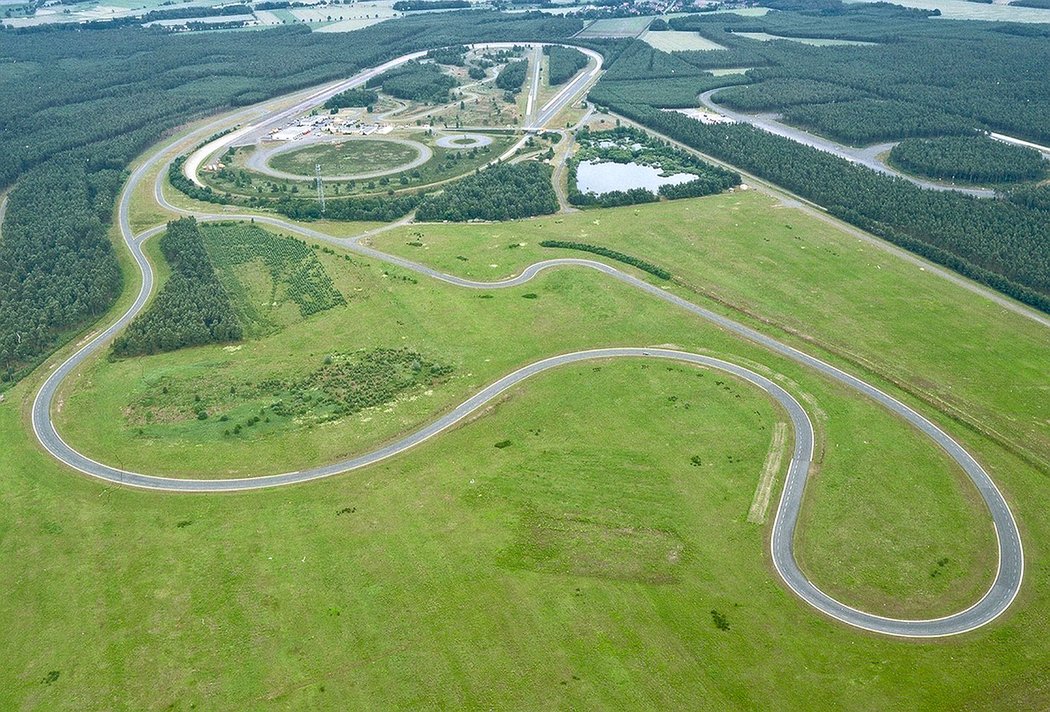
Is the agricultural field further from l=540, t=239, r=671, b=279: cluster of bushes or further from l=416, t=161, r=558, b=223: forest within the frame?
l=416, t=161, r=558, b=223: forest

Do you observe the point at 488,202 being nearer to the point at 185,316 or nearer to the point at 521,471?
the point at 185,316

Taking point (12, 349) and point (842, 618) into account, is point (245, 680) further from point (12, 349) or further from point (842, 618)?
point (12, 349)

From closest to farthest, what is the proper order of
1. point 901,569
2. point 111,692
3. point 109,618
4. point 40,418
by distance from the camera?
1. point 111,692
2. point 109,618
3. point 901,569
4. point 40,418

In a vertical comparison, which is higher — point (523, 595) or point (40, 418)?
point (40, 418)

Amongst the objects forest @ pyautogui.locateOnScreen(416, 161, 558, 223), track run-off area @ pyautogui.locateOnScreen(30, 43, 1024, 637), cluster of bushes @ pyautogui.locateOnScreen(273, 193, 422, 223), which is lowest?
track run-off area @ pyautogui.locateOnScreen(30, 43, 1024, 637)

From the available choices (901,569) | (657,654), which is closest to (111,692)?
(657,654)

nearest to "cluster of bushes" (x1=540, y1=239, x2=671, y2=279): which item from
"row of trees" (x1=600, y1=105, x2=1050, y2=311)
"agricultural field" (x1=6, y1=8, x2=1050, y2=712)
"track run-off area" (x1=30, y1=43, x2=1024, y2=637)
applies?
"agricultural field" (x1=6, y1=8, x2=1050, y2=712)
